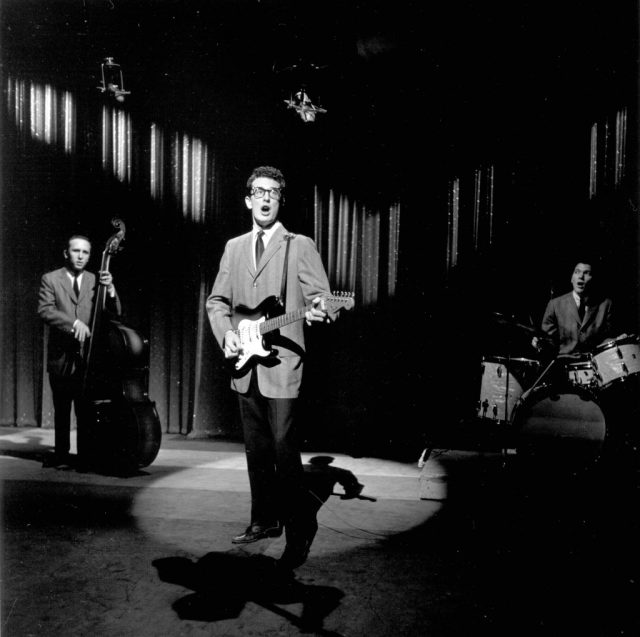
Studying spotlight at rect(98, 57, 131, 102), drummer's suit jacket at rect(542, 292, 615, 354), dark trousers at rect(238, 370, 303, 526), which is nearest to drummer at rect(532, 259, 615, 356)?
drummer's suit jacket at rect(542, 292, 615, 354)

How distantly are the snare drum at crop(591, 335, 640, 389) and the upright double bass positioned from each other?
3.21 metres

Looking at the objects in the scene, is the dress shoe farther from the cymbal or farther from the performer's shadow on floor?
the cymbal

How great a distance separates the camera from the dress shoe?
3043 mm

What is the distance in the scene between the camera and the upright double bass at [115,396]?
4.34 meters

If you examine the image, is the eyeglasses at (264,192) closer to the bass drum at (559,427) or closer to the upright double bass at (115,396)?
the upright double bass at (115,396)

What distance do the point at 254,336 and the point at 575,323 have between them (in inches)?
133

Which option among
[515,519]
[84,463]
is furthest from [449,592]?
[84,463]

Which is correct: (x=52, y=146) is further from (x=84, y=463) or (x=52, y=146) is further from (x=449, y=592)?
(x=449, y=592)

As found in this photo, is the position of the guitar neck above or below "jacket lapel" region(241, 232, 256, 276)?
below

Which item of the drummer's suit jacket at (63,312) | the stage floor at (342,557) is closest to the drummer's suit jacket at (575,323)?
the stage floor at (342,557)

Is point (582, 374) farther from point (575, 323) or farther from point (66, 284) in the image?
point (66, 284)

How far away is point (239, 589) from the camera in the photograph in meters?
2.52

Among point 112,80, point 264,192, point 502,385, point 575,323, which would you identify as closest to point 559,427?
point 502,385

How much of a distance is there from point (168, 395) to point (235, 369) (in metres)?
3.75
